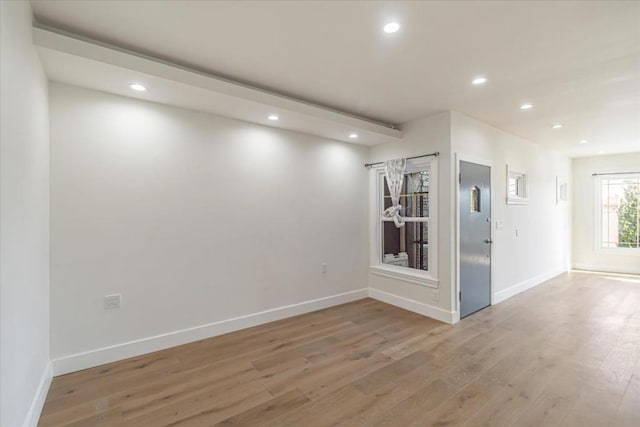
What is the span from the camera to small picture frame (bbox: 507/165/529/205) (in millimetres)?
4656

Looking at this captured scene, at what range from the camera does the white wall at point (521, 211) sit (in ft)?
13.0

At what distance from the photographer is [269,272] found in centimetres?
354

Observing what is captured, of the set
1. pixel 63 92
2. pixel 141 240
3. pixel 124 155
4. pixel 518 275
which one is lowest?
pixel 518 275

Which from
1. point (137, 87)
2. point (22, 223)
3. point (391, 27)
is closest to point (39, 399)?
point (22, 223)

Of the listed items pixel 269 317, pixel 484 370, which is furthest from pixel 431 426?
pixel 269 317

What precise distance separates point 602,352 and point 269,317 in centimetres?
341

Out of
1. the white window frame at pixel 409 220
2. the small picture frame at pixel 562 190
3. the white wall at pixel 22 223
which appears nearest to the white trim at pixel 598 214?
the small picture frame at pixel 562 190

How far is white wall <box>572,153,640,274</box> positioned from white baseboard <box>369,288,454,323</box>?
5505mm

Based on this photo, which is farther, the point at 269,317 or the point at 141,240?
the point at 269,317

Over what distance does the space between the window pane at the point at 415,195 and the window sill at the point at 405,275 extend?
2.64ft

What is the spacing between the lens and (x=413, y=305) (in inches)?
154

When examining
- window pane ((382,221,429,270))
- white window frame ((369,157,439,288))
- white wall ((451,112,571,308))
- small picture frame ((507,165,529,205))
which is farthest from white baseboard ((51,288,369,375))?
small picture frame ((507,165,529,205))

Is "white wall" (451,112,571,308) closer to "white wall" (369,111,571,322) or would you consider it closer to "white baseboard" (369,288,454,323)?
"white wall" (369,111,571,322)

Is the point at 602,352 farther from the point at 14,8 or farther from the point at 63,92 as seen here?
the point at 63,92
